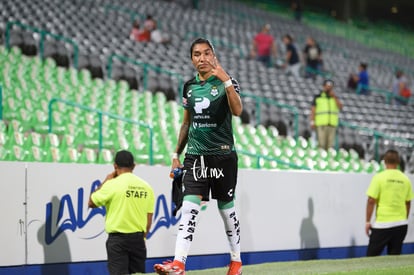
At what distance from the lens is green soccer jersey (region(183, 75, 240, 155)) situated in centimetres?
721

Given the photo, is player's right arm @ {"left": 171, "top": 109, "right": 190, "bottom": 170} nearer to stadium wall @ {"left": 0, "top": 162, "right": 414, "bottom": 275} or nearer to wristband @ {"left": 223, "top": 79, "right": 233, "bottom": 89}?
wristband @ {"left": 223, "top": 79, "right": 233, "bottom": 89}

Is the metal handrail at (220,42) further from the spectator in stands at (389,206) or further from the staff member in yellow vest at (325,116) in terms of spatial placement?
the spectator in stands at (389,206)

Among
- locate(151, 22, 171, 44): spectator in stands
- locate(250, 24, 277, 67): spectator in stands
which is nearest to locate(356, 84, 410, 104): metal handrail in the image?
locate(250, 24, 277, 67): spectator in stands

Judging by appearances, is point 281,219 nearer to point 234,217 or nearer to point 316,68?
point 234,217

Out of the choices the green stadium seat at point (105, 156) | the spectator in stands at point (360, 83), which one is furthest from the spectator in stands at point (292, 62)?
the green stadium seat at point (105, 156)

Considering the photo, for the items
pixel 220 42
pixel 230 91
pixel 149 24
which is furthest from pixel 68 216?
pixel 220 42

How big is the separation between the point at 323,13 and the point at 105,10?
21268 mm

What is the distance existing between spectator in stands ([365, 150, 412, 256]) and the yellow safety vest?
6.51 meters

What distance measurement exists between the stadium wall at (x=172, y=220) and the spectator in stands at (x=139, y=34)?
11.8m

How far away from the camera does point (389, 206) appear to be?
37.5 feet

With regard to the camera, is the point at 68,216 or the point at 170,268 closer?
the point at 170,268

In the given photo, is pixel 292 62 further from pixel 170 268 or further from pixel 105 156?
pixel 170 268

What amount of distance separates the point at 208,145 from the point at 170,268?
1.05 metres

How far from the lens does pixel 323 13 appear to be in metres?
47.2
